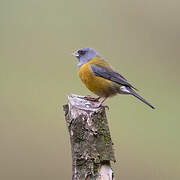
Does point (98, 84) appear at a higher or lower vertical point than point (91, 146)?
higher

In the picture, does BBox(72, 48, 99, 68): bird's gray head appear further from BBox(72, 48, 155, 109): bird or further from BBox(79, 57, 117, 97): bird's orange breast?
BBox(79, 57, 117, 97): bird's orange breast

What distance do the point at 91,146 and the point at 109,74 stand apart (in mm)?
2157

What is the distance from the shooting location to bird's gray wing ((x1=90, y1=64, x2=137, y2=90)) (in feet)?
22.3

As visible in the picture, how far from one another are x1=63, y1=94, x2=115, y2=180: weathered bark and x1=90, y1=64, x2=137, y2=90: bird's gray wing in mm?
1665

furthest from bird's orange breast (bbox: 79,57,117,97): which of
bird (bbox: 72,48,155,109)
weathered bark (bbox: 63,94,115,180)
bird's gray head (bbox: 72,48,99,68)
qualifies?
weathered bark (bbox: 63,94,115,180)

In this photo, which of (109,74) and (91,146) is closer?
(91,146)

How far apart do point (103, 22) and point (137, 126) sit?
3934 millimetres

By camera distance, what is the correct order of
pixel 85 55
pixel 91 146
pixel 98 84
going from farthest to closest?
pixel 85 55 < pixel 98 84 < pixel 91 146

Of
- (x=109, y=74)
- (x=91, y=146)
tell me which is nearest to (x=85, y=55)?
(x=109, y=74)

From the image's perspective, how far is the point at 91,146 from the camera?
4.93 m

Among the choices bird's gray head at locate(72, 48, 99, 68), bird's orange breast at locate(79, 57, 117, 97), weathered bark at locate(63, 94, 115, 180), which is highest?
bird's gray head at locate(72, 48, 99, 68)

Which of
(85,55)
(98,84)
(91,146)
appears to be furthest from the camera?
(85,55)

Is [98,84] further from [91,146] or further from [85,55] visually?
[91,146]

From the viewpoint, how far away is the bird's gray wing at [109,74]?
6.81 m
